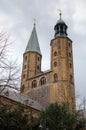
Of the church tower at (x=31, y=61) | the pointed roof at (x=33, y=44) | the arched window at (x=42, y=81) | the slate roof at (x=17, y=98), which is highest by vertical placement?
the pointed roof at (x=33, y=44)

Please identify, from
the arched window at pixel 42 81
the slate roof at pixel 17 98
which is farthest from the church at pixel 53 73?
the slate roof at pixel 17 98

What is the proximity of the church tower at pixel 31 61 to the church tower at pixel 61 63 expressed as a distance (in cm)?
751

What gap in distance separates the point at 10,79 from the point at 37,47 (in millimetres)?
58548

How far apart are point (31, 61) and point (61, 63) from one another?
12.0 metres

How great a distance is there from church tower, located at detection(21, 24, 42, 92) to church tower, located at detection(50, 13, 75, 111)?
7513 millimetres

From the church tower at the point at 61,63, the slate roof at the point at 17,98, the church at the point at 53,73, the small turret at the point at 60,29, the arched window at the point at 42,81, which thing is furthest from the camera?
the small turret at the point at 60,29

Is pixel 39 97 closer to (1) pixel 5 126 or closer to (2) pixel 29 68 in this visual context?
(2) pixel 29 68

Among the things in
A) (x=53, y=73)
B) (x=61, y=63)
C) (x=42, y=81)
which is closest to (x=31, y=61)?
(x=42, y=81)

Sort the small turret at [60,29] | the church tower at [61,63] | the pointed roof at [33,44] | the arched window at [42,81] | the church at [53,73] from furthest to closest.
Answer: the pointed roof at [33,44]
the small turret at [60,29]
the arched window at [42,81]
the church at [53,73]
the church tower at [61,63]

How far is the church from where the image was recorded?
59844mm

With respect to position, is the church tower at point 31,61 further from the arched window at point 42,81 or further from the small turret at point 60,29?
the small turret at point 60,29

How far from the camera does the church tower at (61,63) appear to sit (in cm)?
5941

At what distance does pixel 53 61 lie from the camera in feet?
213

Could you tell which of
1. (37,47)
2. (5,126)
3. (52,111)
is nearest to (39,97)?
(37,47)
